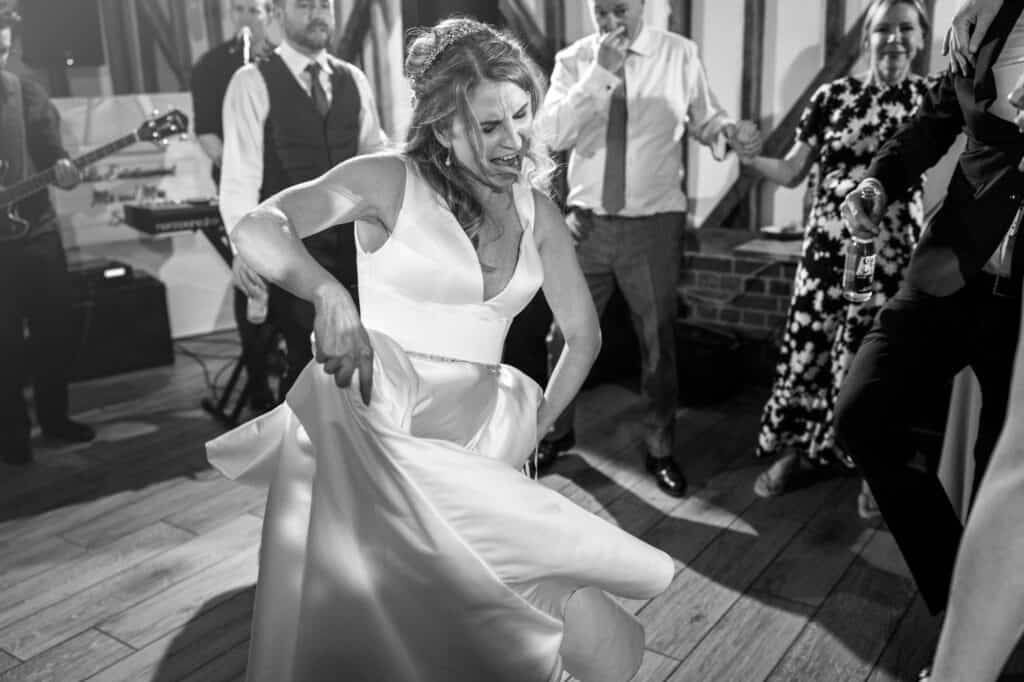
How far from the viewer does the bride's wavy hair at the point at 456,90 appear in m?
1.88

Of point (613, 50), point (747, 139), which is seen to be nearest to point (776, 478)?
point (747, 139)

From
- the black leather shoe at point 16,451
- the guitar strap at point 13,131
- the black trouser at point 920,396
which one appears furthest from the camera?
the guitar strap at point 13,131

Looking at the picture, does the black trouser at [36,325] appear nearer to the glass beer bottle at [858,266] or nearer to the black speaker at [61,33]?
the black speaker at [61,33]

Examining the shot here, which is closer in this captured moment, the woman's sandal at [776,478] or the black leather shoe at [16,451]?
the woman's sandal at [776,478]

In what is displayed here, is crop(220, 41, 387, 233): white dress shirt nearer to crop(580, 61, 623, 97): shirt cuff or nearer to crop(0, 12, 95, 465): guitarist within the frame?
crop(580, 61, 623, 97): shirt cuff

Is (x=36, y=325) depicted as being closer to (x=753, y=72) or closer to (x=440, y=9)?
(x=440, y=9)

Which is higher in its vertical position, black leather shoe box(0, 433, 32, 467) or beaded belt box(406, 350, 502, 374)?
beaded belt box(406, 350, 502, 374)

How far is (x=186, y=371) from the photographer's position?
505 cm

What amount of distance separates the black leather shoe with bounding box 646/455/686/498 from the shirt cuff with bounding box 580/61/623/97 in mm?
1307

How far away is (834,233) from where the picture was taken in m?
3.11

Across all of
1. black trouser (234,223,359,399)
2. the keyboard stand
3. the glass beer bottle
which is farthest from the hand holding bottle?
the keyboard stand

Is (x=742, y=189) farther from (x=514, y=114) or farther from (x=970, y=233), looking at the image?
(x=514, y=114)

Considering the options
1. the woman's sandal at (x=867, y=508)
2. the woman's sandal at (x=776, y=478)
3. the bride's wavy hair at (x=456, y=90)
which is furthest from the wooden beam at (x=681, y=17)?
the bride's wavy hair at (x=456, y=90)

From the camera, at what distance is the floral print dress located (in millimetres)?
3035
